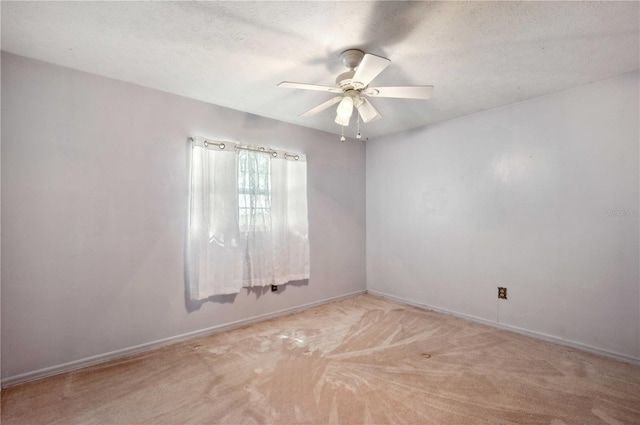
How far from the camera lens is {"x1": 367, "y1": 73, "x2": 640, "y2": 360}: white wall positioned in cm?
257

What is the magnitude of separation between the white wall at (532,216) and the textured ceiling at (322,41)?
39 cm

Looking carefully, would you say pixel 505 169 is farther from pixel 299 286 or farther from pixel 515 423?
pixel 299 286

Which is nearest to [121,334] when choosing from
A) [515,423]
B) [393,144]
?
[515,423]

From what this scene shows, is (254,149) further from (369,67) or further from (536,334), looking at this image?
(536,334)

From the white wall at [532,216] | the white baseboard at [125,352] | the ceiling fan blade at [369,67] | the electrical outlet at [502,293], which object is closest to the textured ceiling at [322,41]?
the ceiling fan blade at [369,67]

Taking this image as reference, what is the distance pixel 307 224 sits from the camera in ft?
12.8

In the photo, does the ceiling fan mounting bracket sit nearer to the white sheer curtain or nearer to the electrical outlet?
the white sheer curtain

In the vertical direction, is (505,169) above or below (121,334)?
above

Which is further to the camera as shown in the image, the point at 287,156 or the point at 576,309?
the point at 287,156

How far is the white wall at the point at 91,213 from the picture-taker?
7.24 feet

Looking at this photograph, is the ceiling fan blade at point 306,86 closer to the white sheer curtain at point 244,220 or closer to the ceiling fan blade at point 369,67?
the ceiling fan blade at point 369,67

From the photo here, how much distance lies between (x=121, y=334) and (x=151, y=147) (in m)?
1.69

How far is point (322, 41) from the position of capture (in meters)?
2.04

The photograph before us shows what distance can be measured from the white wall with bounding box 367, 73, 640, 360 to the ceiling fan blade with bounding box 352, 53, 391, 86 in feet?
6.91
